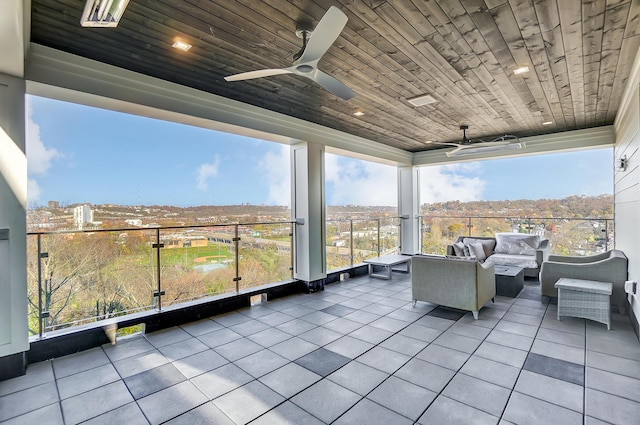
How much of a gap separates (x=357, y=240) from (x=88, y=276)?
15.0ft

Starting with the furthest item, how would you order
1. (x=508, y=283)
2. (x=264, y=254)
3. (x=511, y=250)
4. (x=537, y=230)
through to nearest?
(x=537, y=230)
(x=511, y=250)
(x=264, y=254)
(x=508, y=283)

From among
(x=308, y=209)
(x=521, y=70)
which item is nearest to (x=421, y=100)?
(x=521, y=70)

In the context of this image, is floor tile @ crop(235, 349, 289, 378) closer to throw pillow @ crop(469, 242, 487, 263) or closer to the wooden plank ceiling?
the wooden plank ceiling

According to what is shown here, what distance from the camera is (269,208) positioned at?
5.52 meters

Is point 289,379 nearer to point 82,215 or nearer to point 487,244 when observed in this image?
point 82,215

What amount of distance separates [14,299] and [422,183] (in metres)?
7.81

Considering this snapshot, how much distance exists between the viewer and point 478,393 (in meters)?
2.20

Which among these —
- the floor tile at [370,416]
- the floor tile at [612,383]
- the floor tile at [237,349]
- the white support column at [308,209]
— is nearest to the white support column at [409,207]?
the white support column at [308,209]

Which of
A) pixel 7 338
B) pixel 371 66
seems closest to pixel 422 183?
pixel 371 66

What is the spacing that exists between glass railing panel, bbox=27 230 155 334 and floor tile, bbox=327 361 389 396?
2.39 metres

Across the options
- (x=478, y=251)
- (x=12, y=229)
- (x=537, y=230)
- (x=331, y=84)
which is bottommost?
(x=478, y=251)

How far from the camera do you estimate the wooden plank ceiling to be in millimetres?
2168

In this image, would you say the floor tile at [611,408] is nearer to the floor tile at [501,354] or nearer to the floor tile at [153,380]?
the floor tile at [501,354]

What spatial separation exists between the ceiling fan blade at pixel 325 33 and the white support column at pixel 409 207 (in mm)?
6108
